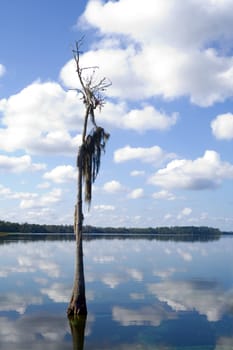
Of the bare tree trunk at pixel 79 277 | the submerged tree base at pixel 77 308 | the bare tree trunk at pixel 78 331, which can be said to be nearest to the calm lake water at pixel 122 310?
the bare tree trunk at pixel 78 331

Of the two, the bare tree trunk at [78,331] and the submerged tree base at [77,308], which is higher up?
the submerged tree base at [77,308]

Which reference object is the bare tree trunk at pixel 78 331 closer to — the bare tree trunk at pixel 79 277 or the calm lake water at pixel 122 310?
the calm lake water at pixel 122 310

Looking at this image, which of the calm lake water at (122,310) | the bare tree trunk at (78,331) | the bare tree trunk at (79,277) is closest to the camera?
the bare tree trunk at (78,331)

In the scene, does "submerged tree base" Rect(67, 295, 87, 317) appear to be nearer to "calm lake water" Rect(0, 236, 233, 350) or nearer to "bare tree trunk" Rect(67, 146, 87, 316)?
"bare tree trunk" Rect(67, 146, 87, 316)

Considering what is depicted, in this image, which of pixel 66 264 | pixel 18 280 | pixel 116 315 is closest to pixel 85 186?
pixel 116 315

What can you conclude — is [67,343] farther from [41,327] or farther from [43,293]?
[43,293]

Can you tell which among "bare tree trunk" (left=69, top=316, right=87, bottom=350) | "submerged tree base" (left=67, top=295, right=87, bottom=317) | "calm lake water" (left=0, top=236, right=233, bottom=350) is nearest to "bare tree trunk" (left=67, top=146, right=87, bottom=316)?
"submerged tree base" (left=67, top=295, right=87, bottom=317)

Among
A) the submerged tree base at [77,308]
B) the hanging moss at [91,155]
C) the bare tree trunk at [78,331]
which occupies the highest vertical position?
the hanging moss at [91,155]

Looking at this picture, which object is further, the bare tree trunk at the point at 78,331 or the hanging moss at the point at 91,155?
the hanging moss at the point at 91,155

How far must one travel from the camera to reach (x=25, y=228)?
191250mm

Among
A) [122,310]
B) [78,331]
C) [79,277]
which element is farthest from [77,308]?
[122,310]

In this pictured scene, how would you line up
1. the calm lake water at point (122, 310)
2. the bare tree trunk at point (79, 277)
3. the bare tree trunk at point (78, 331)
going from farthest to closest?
the bare tree trunk at point (79, 277) → the calm lake water at point (122, 310) → the bare tree trunk at point (78, 331)

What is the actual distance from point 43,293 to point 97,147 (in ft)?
30.7

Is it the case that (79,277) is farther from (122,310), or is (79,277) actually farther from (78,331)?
(122,310)
